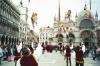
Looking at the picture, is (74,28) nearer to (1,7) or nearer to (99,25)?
(99,25)

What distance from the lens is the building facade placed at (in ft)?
97.6

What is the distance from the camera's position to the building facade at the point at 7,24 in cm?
2973

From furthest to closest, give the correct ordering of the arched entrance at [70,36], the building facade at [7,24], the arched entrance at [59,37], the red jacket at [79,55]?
the arched entrance at [70,36] → the arched entrance at [59,37] → the building facade at [7,24] → the red jacket at [79,55]

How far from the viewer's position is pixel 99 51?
80.6 feet

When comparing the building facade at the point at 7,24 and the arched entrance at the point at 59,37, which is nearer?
the building facade at the point at 7,24

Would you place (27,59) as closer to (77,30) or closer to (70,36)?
(70,36)

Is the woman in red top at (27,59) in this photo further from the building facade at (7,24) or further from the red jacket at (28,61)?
the building facade at (7,24)

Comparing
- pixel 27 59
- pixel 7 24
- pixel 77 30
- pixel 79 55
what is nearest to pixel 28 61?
pixel 27 59

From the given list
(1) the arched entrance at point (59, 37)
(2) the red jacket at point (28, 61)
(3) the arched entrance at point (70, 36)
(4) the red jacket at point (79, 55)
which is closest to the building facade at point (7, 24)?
(4) the red jacket at point (79, 55)

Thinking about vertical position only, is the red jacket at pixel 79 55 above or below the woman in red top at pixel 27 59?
below

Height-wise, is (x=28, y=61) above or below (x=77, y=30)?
below

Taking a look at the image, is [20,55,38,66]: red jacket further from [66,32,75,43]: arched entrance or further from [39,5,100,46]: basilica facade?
[66,32,75,43]: arched entrance

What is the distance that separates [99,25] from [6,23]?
4184 cm

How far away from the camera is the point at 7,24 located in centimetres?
3253
